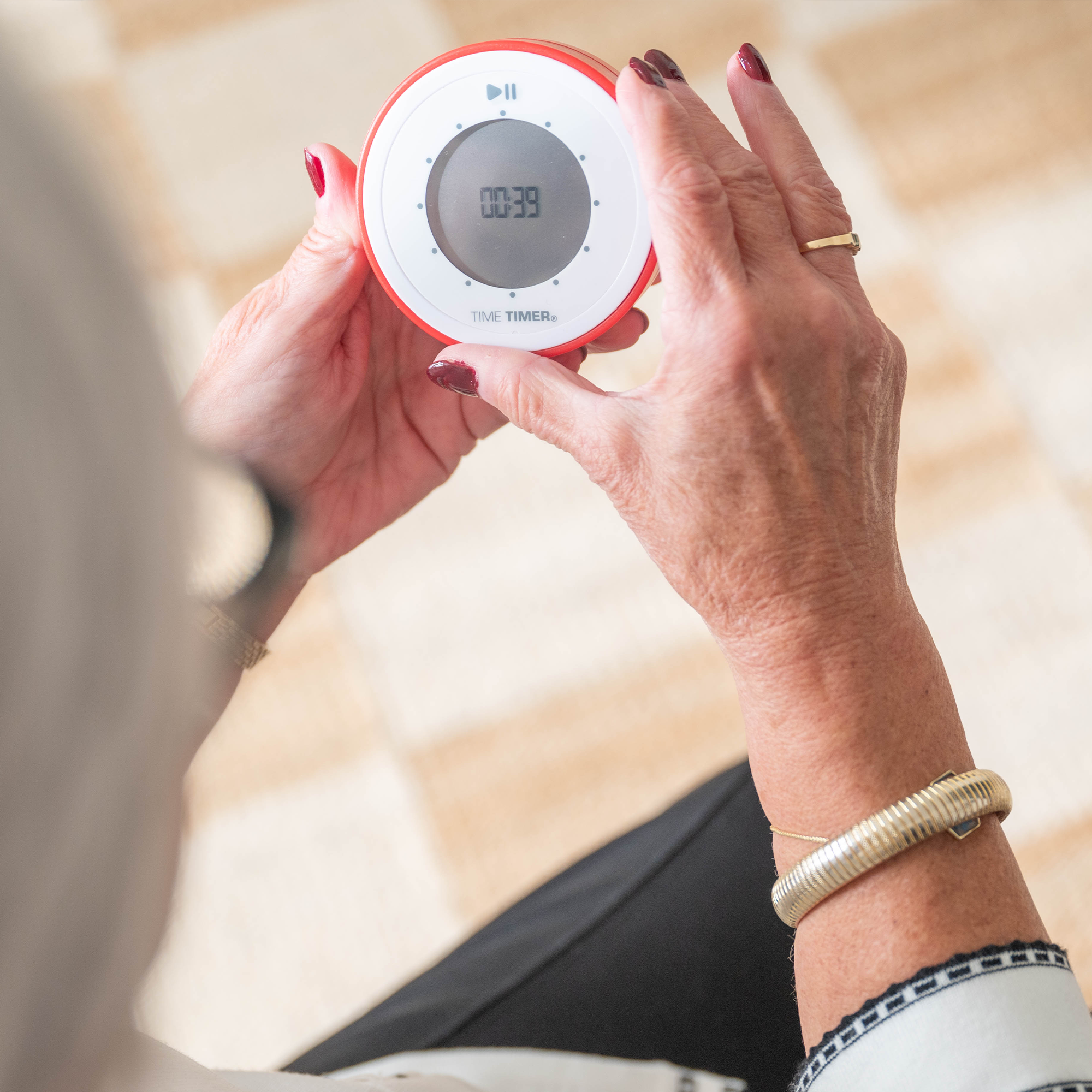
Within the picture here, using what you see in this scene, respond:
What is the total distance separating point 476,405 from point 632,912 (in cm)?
44

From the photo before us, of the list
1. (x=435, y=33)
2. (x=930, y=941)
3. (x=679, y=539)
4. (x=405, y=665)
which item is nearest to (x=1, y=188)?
(x=679, y=539)

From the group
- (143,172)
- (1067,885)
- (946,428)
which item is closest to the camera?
(1067,885)

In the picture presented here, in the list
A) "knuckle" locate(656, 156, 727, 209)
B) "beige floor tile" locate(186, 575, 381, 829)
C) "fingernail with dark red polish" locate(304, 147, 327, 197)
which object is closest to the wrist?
"knuckle" locate(656, 156, 727, 209)

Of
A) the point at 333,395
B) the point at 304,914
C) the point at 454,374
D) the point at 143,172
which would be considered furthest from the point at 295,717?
the point at 143,172

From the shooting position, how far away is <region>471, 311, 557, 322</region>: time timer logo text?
0.77 m

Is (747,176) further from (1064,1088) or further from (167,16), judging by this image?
(167,16)

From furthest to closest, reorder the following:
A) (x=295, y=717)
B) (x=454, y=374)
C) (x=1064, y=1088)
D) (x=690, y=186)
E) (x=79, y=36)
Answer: (x=79, y=36) < (x=295, y=717) < (x=454, y=374) < (x=690, y=186) < (x=1064, y=1088)

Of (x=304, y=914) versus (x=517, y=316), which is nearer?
(x=517, y=316)

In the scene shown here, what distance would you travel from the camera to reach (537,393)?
27.4 inches

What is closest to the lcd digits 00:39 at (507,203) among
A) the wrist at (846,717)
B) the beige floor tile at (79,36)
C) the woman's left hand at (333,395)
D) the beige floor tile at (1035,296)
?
the woman's left hand at (333,395)

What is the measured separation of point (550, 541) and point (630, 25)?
3.09 feet

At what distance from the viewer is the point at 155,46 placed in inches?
71.9

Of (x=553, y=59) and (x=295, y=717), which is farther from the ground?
(x=553, y=59)

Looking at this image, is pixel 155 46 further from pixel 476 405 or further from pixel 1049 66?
pixel 1049 66
